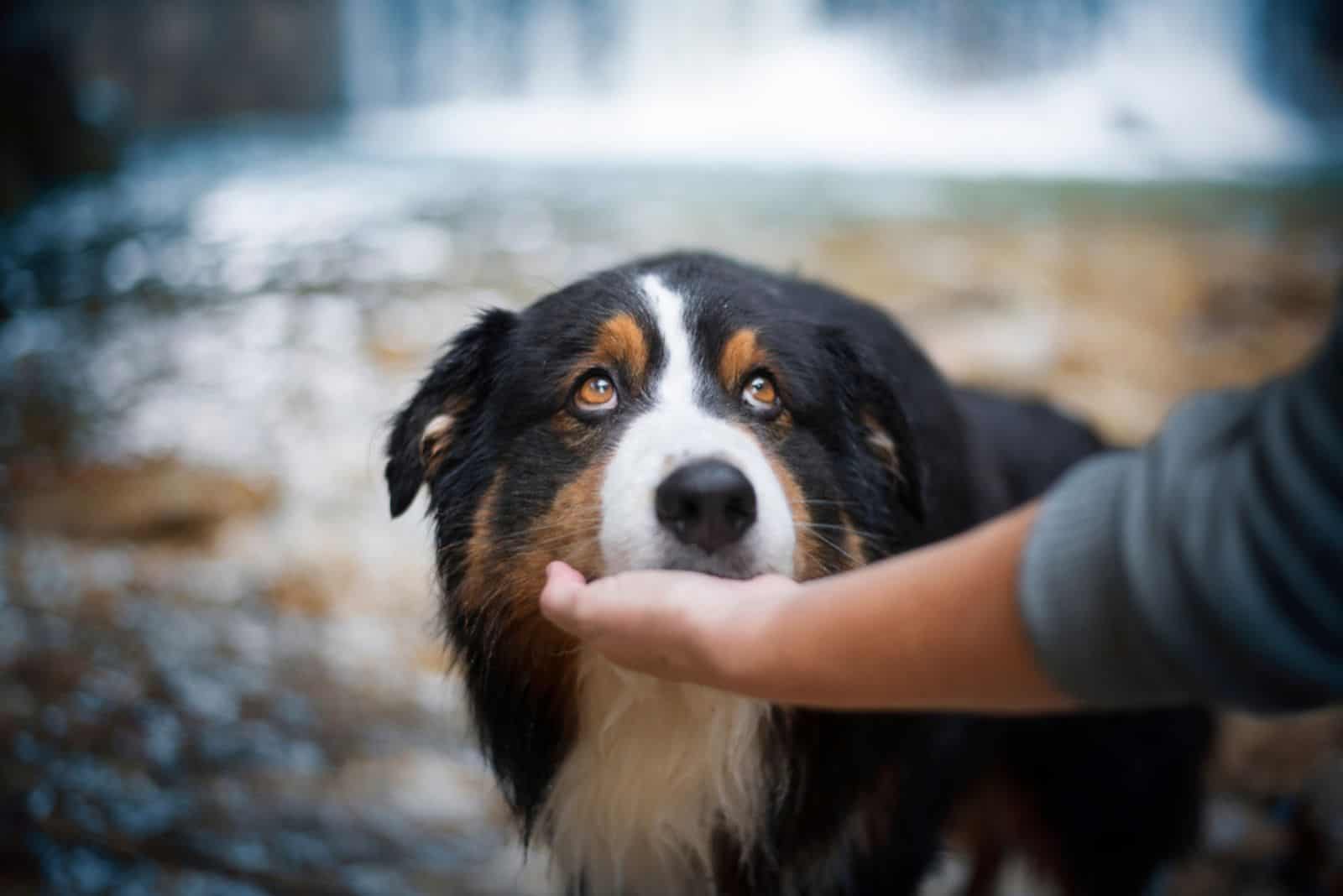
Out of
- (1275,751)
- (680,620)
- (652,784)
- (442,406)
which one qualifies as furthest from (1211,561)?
(1275,751)

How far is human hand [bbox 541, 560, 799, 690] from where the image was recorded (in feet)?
3.62

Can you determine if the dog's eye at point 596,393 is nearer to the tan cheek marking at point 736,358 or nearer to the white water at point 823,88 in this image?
the tan cheek marking at point 736,358

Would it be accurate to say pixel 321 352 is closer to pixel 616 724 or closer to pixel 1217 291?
pixel 616 724

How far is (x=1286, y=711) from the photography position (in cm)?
86

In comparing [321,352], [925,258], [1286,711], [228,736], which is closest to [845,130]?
[925,258]

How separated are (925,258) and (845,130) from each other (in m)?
5.36

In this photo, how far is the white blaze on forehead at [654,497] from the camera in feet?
4.69

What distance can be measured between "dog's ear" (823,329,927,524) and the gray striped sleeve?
911 millimetres

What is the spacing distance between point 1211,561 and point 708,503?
0.70m

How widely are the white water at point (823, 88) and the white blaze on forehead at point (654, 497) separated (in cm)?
858

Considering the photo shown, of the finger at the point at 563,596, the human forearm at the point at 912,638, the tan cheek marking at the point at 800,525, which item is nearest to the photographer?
the human forearm at the point at 912,638

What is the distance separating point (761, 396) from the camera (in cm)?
180

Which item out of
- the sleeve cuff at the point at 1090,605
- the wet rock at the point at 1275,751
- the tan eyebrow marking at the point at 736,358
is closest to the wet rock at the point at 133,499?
the tan eyebrow marking at the point at 736,358

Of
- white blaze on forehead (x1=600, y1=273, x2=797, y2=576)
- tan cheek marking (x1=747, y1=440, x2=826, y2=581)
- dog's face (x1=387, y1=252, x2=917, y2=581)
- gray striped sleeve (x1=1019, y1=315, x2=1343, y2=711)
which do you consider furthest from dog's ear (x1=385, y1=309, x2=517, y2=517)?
gray striped sleeve (x1=1019, y1=315, x2=1343, y2=711)
